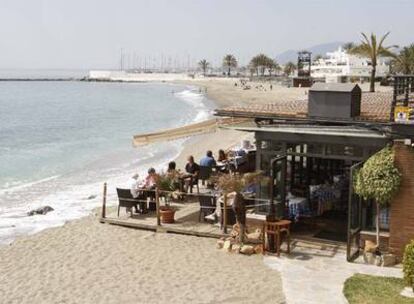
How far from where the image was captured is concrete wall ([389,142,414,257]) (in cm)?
1208

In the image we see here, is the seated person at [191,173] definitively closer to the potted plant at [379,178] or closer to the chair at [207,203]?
the chair at [207,203]

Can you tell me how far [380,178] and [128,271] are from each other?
525 cm

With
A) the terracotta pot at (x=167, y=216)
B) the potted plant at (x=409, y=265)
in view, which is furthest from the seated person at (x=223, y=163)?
the potted plant at (x=409, y=265)

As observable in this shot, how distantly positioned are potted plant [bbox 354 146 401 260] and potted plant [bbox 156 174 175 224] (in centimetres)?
497

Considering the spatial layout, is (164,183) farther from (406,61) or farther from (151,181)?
(406,61)

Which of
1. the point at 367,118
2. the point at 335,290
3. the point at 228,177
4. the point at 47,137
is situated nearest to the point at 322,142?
Result: the point at 367,118

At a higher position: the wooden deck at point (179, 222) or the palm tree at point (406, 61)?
the palm tree at point (406, 61)

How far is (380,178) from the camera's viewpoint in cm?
1212

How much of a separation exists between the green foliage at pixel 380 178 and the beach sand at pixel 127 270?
8.04ft

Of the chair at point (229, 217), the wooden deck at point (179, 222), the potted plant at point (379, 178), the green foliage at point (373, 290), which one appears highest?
the potted plant at point (379, 178)

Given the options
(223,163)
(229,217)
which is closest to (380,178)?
(229,217)

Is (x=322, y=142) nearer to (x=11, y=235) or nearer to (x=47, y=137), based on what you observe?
(x=11, y=235)

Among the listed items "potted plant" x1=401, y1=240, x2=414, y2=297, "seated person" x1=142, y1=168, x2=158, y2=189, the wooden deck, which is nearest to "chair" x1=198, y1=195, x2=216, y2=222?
the wooden deck

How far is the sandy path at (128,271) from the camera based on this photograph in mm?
10820
